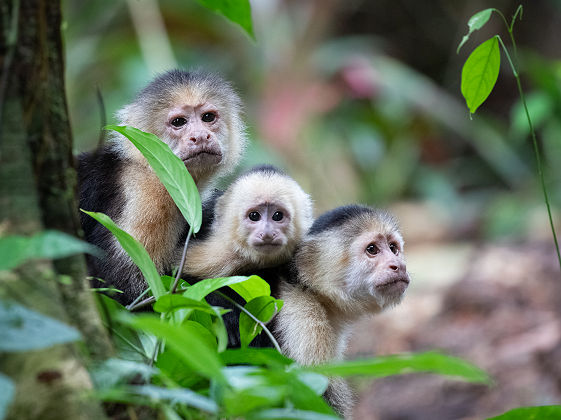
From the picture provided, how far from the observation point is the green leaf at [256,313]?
1.89 meters

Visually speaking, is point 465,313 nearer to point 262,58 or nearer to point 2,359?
point 262,58

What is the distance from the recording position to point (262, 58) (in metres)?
7.78

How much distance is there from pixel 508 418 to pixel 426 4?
927cm

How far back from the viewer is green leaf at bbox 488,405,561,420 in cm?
151

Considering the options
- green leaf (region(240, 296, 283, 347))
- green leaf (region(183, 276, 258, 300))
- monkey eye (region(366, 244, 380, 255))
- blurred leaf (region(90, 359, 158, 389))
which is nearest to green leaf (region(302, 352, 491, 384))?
blurred leaf (region(90, 359, 158, 389))

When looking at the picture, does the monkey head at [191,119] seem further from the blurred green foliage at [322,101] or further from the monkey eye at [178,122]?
the blurred green foliage at [322,101]

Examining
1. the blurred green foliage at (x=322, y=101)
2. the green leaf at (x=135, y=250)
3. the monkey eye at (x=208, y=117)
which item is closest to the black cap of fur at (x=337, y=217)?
the monkey eye at (x=208, y=117)

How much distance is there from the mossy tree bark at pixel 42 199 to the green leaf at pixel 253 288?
608 mm

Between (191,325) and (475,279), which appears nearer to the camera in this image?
(191,325)

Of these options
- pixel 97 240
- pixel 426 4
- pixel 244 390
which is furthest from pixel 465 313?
pixel 426 4

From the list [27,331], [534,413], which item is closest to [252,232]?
[534,413]

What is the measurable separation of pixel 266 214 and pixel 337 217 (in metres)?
0.30

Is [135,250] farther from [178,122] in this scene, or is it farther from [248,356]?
[178,122]

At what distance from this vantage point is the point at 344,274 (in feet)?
9.32
